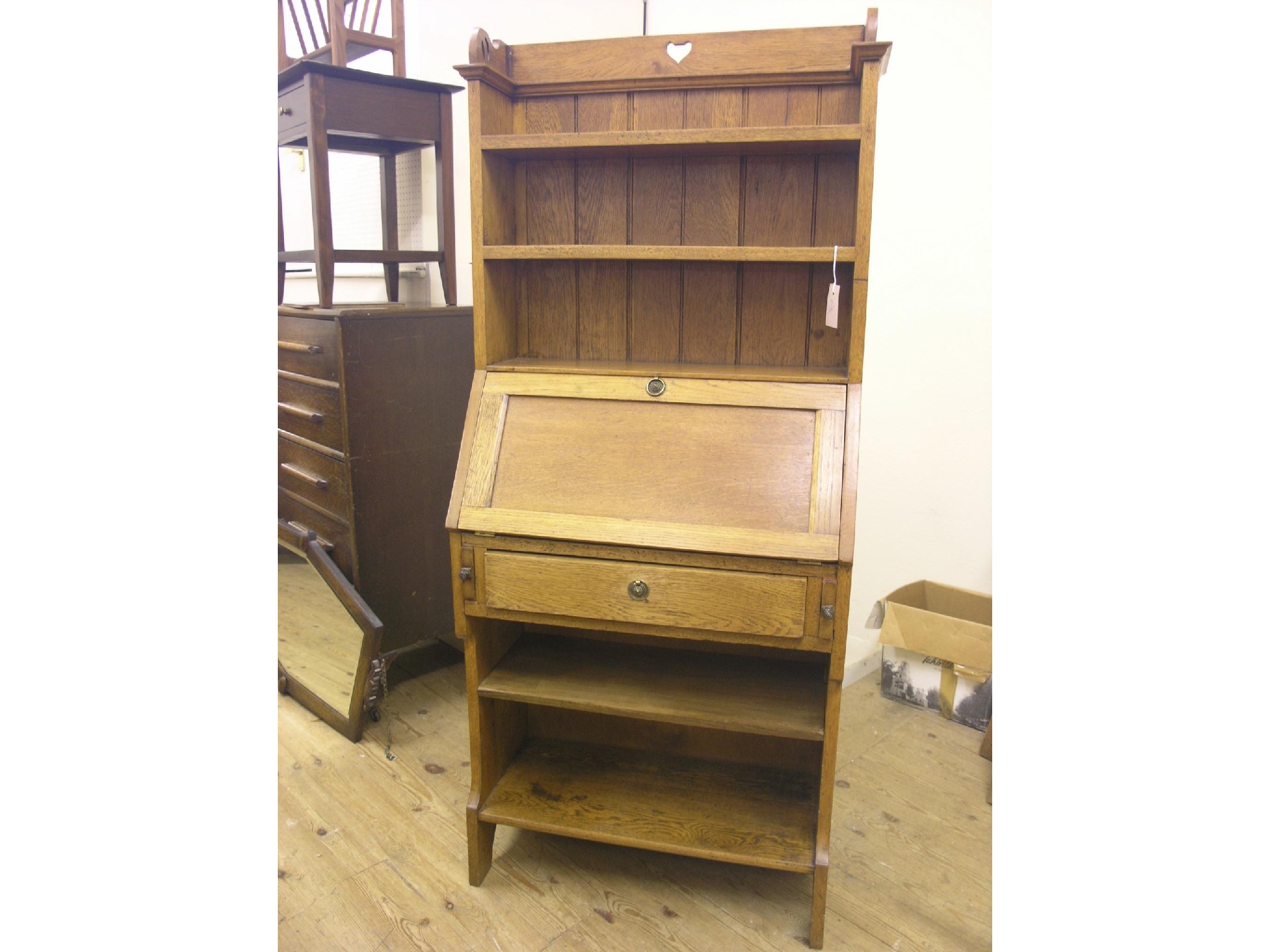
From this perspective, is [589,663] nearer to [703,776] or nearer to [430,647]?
[703,776]

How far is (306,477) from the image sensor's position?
2.52 metres

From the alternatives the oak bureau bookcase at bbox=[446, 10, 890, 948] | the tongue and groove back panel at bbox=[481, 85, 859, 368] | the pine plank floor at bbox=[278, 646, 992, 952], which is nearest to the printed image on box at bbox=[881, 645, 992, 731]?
the pine plank floor at bbox=[278, 646, 992, 952]

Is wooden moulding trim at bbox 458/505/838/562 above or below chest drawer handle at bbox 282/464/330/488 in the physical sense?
above

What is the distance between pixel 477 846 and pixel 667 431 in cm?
96

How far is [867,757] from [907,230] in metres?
1.49

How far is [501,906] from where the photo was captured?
1778mm

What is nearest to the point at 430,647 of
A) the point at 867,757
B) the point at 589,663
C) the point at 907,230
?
the point at 589,663

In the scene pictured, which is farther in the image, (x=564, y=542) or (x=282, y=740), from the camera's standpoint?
(x=282, y=740)

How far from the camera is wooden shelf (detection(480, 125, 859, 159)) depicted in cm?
155

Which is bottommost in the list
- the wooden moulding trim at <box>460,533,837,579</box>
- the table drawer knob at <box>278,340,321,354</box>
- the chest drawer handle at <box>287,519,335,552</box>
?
the chest drawer handle at <box>287,519,335,552</box>

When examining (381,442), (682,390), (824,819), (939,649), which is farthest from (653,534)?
(939,649)

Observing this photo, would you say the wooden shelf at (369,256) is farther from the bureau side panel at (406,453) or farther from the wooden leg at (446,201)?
the bureau side panel at (406,453)

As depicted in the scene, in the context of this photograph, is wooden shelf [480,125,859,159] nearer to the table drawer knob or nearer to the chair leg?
the table drawer knob

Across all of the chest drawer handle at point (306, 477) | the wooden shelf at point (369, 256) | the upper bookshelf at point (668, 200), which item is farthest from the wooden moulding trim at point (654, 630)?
the wooden shelf at point (369, 256)
